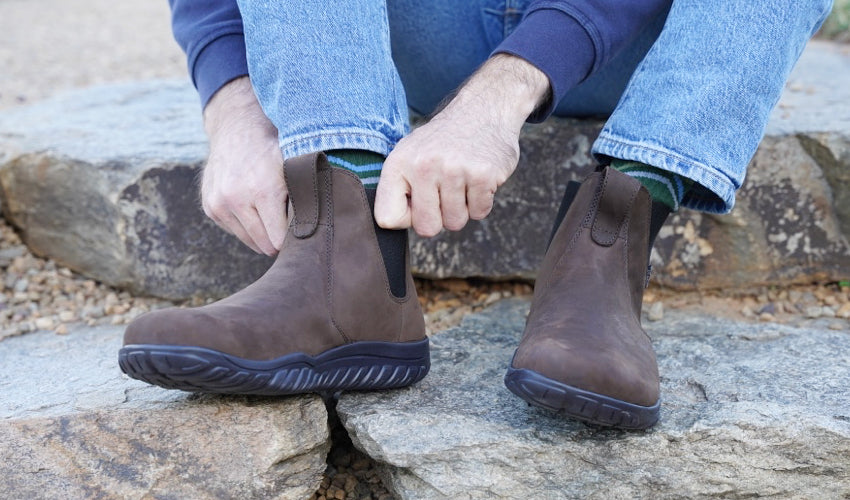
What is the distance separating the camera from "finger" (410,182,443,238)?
4.03 ft

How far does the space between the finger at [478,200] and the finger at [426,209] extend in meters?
0.05

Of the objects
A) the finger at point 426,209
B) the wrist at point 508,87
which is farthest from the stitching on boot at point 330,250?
the wrist at point 508,87

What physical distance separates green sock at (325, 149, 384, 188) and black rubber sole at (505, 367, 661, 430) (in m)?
0.39

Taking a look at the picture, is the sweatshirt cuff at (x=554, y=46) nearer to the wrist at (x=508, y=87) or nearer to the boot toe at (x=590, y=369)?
the wrist at (x=508, y=87)

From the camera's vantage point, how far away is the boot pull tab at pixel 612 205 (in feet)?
4.26

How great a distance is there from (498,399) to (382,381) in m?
0.21

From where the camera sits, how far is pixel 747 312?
2027 mm

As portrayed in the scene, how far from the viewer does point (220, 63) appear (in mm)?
1530

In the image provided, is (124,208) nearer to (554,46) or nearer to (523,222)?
(523,222)

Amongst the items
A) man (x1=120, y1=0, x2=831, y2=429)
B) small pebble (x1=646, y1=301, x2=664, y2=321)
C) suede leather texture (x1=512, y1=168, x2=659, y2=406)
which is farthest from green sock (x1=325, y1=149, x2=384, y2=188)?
small pebble (x1=646, y1=301, x2=664, y2=321)

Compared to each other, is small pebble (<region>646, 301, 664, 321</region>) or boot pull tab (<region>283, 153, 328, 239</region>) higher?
boot pull tab (<region>283, 153, 328, 239</region>)

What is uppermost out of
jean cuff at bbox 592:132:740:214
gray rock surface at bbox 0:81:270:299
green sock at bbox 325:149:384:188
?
jean cuff at bbox 592:132:740:214

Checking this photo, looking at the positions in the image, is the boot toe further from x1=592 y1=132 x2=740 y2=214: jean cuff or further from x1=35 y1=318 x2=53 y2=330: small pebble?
x1=35 y1=318 x2=53 y2=330: small pebble

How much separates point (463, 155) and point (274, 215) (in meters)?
0.35
